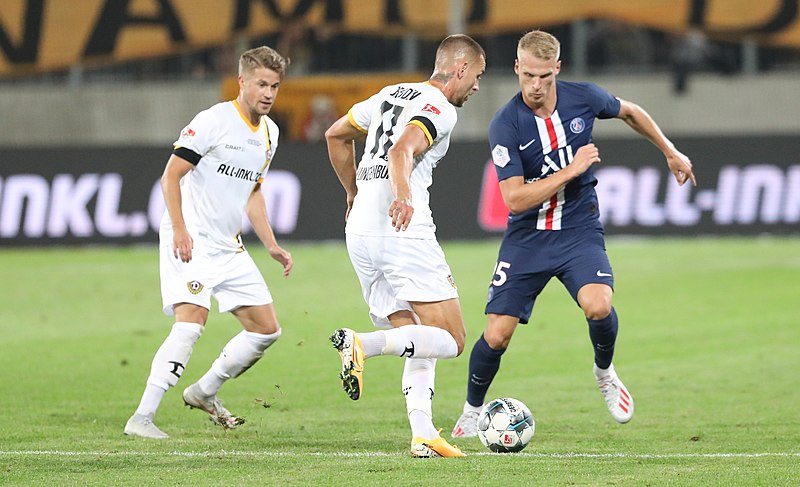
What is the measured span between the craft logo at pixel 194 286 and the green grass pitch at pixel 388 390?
78cm

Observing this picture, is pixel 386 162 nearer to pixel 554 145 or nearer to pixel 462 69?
pixel 462 69

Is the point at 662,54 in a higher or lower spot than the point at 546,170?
lower

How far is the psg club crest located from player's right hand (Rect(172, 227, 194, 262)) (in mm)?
2257

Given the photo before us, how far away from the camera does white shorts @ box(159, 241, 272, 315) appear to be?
796cm

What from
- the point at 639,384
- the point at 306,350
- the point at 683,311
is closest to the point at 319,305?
the point at 306,350

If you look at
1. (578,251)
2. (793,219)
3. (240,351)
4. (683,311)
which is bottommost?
(793,219)

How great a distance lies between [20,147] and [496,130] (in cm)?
1458

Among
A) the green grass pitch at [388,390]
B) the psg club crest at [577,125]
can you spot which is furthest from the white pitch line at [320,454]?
the psg club crest at [577,125]

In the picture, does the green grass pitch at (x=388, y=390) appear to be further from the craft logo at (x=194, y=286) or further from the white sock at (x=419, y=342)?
the craft logo at (x=194, y=286)

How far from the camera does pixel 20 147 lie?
68.4 feet

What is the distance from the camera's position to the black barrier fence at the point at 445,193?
2072 cm

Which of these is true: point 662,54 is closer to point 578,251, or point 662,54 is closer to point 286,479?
point 578,251

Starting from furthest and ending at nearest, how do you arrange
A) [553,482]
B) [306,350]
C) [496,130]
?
[306,350]
[496,130]
[553,482]

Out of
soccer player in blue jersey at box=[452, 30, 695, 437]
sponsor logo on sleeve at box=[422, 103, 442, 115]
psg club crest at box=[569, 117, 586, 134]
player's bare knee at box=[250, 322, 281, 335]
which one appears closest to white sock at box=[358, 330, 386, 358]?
sponsor logo on sleeve at box=[422, 103, 442, 115]
